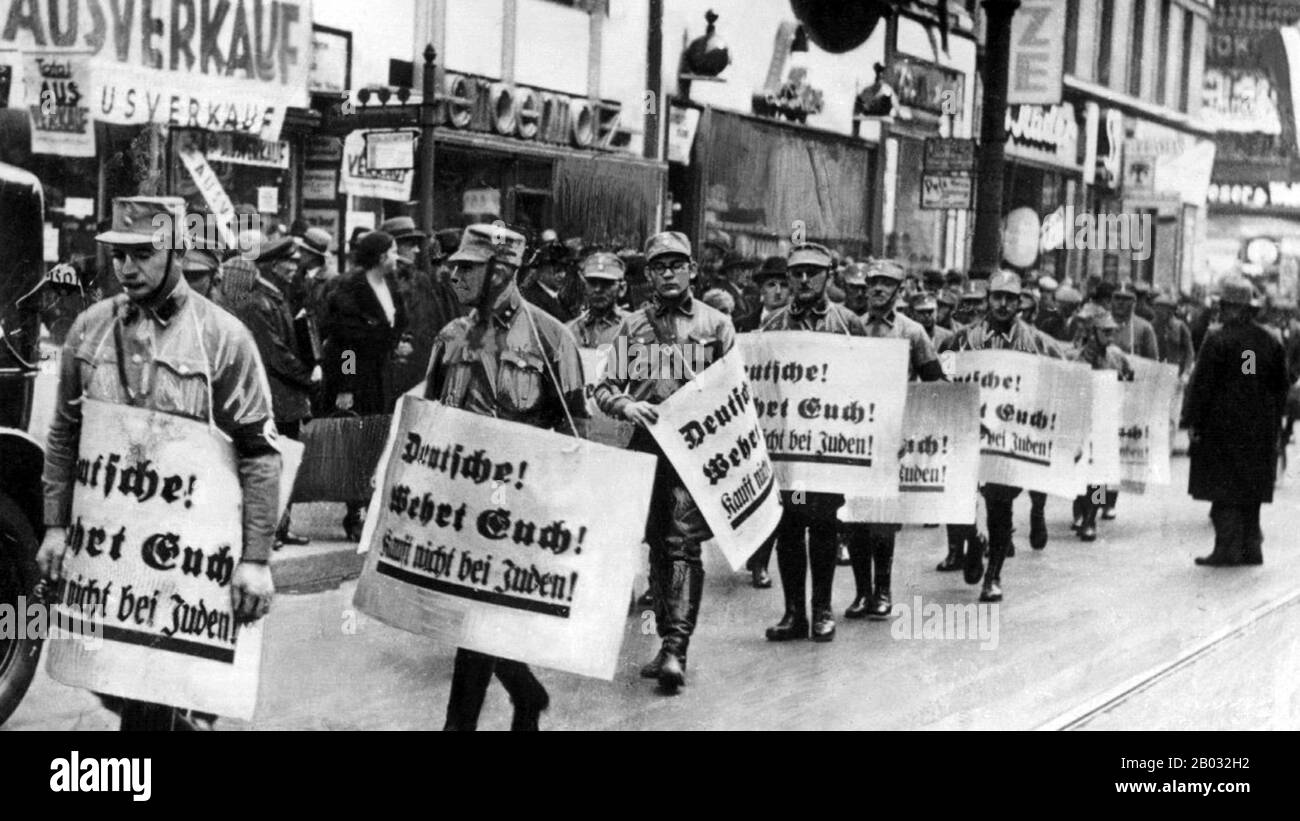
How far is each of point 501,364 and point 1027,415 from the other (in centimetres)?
514

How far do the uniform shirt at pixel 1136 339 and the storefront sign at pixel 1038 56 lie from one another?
5.62 m

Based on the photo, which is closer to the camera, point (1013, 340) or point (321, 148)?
point (1013, 340)

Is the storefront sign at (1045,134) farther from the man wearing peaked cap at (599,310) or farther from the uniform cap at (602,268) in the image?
the uniform cap at (602,268)

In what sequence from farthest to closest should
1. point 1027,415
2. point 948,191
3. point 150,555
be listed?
point 948,191, point 1027,415, point 150,555

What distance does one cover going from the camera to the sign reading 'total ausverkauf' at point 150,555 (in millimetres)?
5152

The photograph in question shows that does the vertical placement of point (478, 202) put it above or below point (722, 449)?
above

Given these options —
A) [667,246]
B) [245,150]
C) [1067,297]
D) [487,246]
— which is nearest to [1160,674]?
[667,246]

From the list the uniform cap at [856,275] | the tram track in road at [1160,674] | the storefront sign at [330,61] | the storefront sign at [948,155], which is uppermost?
the storefront sign at [330,61]

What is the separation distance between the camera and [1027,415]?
35.3ft

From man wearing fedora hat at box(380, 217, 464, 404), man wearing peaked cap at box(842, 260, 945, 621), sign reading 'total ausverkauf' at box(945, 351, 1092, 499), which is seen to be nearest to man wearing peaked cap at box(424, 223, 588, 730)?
man wearing peaked cap at box(842, 260, 945, 621)

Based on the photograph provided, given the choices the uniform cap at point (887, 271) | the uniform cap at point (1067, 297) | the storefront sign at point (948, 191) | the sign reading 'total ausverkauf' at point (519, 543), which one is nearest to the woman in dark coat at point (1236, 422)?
the uniform cap at point (1067, 297)

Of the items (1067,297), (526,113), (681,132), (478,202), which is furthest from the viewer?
(681,132)

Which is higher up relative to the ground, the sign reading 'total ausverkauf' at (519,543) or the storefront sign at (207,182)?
the storefront sign at (207,182)

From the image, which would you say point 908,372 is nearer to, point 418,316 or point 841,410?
point 841,410
